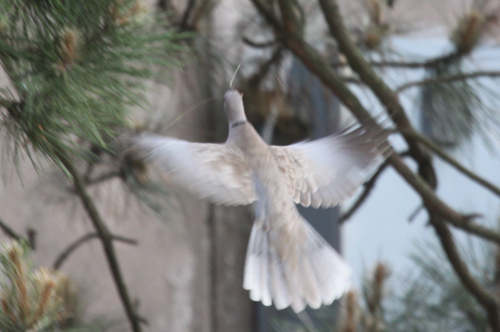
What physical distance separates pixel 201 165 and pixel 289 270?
57 millimetres

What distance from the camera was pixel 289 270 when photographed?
0.28 metres

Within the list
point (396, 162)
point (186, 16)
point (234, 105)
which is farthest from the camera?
point (186, 16)

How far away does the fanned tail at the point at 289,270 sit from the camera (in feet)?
0.86

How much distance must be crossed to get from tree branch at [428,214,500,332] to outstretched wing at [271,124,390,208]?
211 millimetres

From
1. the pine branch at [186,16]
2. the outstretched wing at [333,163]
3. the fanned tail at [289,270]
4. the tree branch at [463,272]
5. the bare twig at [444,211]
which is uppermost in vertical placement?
the pine branch at [186,16]

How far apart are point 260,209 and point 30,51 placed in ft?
0.35

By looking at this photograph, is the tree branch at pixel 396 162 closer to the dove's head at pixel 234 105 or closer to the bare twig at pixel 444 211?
the bare twig at pixel 444 211

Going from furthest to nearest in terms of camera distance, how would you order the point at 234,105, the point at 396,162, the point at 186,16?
the point at 186,16 → the point at 396,162 → the point at 234,105

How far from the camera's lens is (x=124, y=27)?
30 cm

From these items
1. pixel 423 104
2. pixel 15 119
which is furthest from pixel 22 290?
pixel 423 104

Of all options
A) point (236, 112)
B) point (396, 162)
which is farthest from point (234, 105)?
point (396, 162)

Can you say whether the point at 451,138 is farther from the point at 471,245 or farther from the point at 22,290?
the point at 22,290

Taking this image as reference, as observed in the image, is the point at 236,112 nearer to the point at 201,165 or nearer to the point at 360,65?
the point at 201,165

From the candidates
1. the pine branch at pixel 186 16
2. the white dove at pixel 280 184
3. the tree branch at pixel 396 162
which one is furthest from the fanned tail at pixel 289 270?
the pine branch at pixel 186 16
